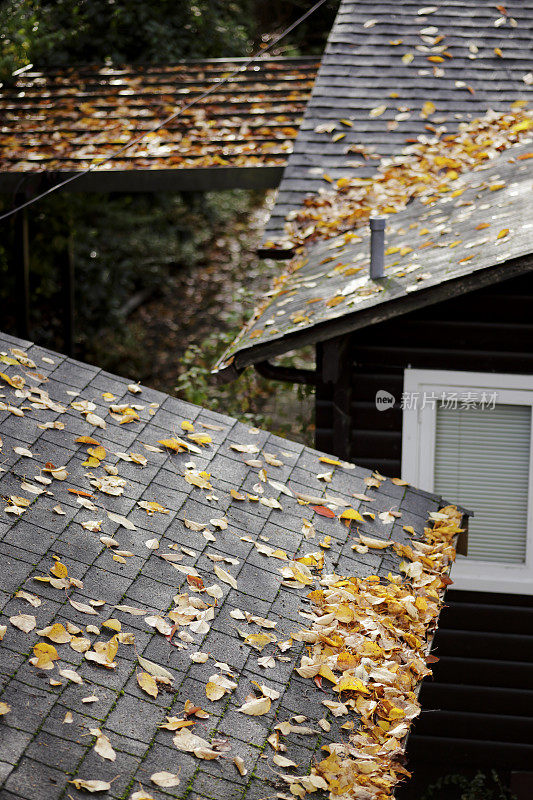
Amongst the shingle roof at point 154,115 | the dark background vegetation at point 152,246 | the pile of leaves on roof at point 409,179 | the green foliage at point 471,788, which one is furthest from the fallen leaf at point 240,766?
the shingle roof at point 154,115

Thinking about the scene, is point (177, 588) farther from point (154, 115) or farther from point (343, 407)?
point (154, 115)

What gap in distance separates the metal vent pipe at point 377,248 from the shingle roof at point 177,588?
1689 millimetres

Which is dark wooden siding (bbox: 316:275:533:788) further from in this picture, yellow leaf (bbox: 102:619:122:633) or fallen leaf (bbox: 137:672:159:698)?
fallen leaf (bbox: 137:672:159:698)

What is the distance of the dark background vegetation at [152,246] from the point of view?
501 inches

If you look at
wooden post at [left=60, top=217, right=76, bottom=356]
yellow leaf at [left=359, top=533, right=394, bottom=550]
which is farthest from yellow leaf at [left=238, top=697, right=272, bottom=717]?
wooden post at [left=60, top=217, right=76, bottom=356]

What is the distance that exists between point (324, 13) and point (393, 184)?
1370 cm

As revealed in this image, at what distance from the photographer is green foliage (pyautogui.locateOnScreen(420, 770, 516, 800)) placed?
718cm

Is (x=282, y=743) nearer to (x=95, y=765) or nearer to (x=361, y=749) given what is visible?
(x=361, y=749)

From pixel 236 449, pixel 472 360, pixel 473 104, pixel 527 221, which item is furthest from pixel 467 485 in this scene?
pixel 473 104

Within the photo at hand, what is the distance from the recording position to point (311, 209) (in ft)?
27.0

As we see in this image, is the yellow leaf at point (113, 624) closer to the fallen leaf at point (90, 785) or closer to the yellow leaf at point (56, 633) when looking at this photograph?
the yellow leaf at point (56, 633)

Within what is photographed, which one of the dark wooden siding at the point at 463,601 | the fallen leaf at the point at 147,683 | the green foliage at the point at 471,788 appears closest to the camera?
the fallen leaf at the point at 147,683

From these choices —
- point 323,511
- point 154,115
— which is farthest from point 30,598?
point 154,115

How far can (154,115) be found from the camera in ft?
34.9
